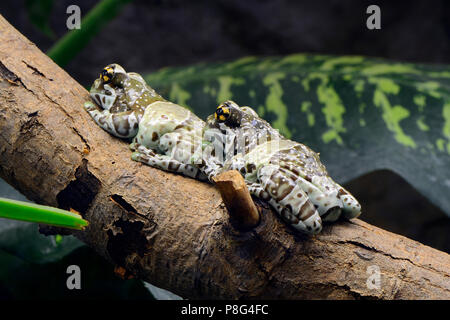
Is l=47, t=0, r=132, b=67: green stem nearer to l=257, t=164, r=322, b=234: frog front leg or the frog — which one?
the frog

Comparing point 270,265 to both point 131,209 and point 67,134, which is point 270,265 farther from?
point 67,134

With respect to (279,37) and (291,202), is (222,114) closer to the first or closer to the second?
(291,202)

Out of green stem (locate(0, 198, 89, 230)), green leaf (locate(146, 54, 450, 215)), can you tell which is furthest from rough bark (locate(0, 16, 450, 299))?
green leaf (locate(146, 54, 450, 215))

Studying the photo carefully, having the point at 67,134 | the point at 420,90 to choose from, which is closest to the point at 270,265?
the point at 67,134

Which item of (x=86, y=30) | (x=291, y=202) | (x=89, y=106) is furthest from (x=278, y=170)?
(x=86, y=30)

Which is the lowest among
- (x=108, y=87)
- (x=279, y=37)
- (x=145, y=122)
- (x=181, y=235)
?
(x=181, y=235)
